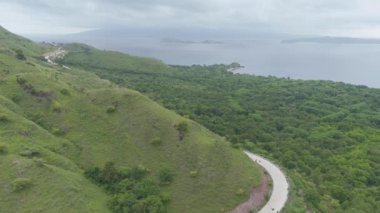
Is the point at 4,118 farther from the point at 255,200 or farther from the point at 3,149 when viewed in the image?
the point at 255,200

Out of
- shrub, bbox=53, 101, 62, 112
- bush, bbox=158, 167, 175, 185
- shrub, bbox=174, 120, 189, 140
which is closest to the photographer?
bush, bbox=158, 167, 175, 185

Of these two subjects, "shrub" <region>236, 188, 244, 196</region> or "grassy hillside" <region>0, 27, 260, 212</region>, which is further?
"shrub" <region>236, 188, 244, 196</region>

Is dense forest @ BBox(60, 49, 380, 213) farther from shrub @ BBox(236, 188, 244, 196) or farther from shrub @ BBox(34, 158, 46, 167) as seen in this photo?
shrub @ BBox(34, 158, 46, 167)

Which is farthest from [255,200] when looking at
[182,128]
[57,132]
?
[57,132]

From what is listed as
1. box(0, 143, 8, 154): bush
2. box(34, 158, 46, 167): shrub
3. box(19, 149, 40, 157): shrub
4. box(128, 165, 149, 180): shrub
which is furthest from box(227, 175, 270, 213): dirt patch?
box(0, 143, 8, 154): bush

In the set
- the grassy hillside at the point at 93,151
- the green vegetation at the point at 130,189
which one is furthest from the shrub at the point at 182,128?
the green vegetation at the point at 130,189

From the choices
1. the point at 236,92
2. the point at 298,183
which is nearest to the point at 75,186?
the point at 298,183
